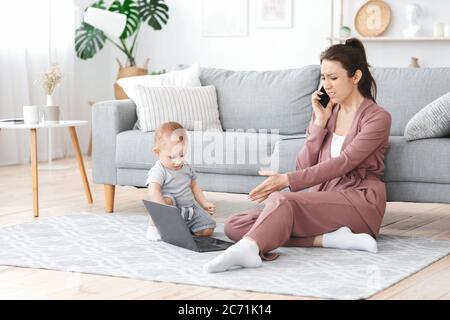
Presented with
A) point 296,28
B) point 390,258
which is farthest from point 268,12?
point 390,258

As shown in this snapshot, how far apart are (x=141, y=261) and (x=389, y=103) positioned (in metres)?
1.77

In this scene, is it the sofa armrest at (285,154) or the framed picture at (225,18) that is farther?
the framed picture at (225,18)

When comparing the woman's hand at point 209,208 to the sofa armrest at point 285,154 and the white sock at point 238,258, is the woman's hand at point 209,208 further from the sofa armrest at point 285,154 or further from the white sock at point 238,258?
the white sock at point 238,258

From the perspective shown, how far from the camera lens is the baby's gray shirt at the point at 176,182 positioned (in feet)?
12.7

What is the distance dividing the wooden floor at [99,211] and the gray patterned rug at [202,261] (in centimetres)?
7

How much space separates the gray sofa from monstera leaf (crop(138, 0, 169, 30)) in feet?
8.01

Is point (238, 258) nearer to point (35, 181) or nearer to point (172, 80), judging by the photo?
point (35, 181)

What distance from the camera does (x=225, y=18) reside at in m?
7.50

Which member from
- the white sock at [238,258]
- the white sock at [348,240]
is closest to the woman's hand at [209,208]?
the white sock at [348,240]

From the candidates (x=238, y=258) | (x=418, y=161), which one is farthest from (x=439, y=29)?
(x=238, y=258)

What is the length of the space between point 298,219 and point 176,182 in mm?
633

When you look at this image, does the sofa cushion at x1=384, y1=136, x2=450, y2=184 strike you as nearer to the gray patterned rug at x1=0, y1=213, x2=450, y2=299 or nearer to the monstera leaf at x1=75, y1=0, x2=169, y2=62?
the gray patterned rug at x1=0, y1=213, x2=450, y2=299

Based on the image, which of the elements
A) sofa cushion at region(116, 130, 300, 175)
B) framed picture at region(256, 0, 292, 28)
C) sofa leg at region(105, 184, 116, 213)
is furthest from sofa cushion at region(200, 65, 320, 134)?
framed picture at region(256, 0, 292, 28)

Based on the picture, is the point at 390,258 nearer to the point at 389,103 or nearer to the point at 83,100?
the point at 389,103
